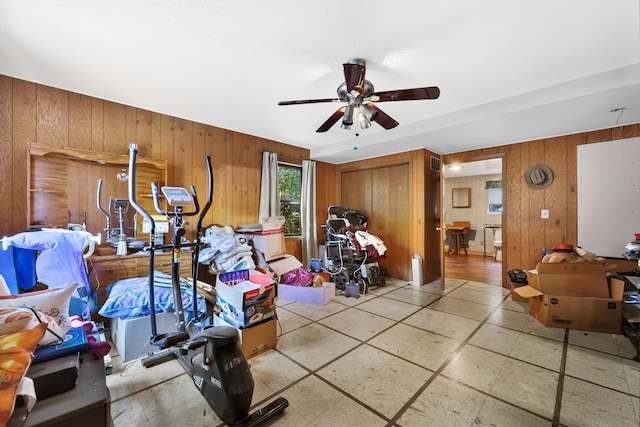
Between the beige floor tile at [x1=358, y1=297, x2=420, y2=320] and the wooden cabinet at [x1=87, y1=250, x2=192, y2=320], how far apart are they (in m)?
2.40

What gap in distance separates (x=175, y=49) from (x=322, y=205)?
151 inches

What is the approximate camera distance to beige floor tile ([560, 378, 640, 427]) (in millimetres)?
1473

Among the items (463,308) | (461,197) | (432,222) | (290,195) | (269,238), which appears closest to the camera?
(463,308)

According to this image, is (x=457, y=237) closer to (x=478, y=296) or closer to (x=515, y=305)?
(x=478, y=296)

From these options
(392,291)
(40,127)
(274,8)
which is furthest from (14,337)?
(392,291)

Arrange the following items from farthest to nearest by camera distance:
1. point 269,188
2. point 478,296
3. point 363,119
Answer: point 269,188 → point 478,296 → point 363,119

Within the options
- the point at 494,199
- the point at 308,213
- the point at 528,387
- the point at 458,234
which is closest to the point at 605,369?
the point at 528,387

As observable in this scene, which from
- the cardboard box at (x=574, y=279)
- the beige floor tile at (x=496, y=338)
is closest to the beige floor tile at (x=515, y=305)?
the cardboard box at (x=574, y=279)

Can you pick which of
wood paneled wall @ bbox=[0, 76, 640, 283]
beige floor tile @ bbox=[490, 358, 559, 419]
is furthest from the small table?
beige floor tile @ bbox=[490, 358, 559, 419]

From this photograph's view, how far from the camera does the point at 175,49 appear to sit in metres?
2.14

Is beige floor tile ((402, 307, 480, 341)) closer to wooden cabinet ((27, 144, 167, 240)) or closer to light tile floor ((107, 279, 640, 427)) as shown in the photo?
light tile floor ((107, 279, 640, 427))

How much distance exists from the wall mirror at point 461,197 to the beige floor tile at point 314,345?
679 cm

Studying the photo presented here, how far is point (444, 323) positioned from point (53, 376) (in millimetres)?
3060

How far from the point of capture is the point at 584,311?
8.57ft
